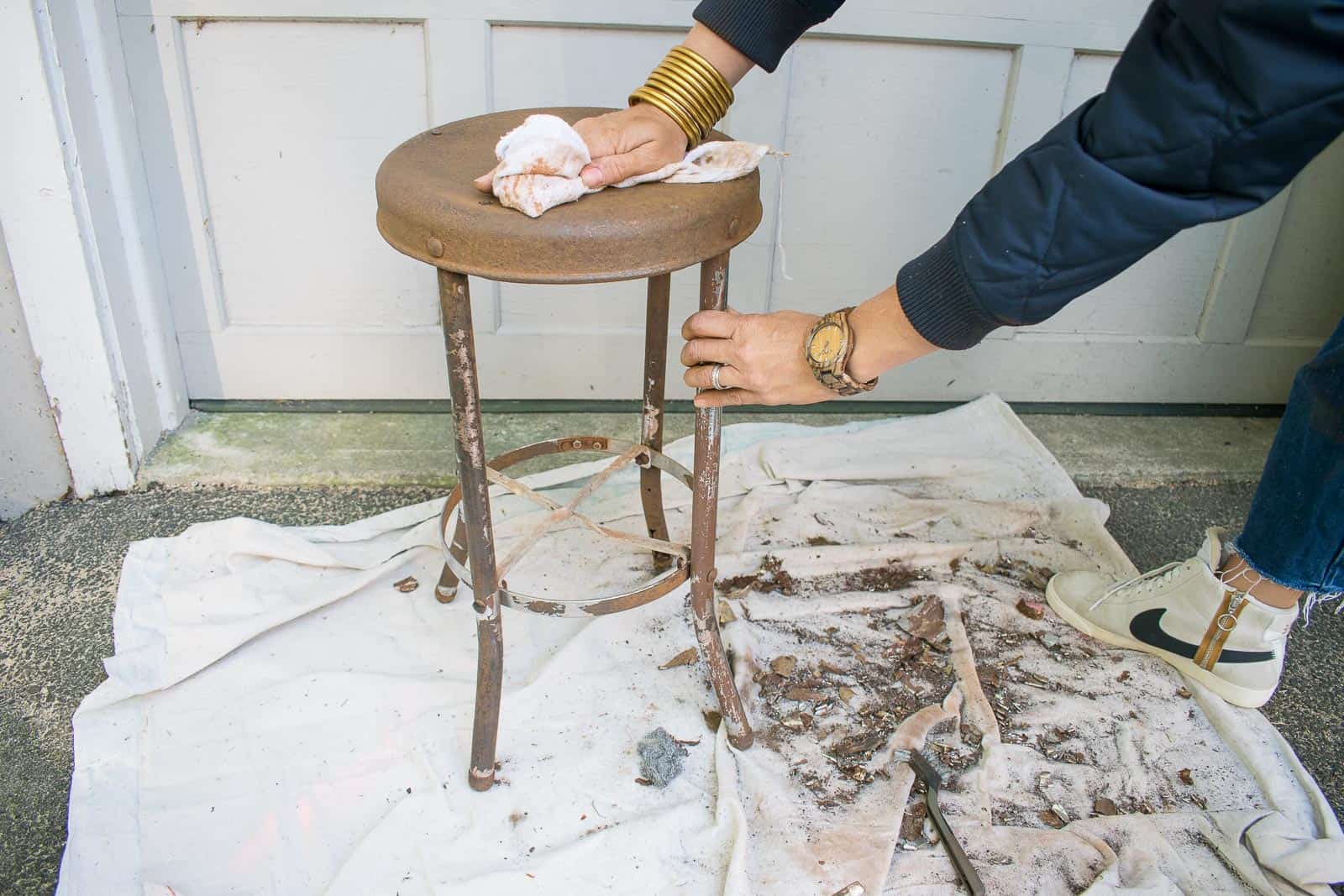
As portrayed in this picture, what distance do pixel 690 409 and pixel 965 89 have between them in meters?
1.06

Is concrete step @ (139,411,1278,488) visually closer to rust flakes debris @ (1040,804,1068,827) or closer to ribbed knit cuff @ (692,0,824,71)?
rust flakes debris @ (1040,804,1068,827)

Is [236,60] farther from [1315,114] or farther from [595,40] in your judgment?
[1315,114]

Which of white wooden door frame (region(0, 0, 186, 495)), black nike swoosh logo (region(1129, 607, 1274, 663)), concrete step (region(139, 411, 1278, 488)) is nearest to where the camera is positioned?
black nike swoosh logo (region(1129, 607, 1274, 663))

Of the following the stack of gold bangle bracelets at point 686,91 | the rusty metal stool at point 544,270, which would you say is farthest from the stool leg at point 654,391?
the stack of gold bangle bracelets at point 686,91

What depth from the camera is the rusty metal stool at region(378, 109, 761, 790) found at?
1.19m

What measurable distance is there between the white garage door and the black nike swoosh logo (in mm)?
943

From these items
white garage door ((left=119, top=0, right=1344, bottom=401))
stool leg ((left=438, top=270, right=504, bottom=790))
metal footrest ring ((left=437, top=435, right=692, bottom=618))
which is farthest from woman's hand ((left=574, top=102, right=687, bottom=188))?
white garage door ((left=119, top=0, right=1344, bottom=401))

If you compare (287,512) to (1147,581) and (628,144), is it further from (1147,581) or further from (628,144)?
(1147,581)

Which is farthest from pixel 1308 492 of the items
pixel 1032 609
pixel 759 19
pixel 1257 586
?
pixel 759 19

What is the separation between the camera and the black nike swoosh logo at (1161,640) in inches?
71.1

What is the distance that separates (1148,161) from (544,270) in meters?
0.69

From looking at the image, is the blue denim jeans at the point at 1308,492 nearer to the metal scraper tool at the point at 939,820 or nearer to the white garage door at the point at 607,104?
the metal scraper tool at the point at 939,820

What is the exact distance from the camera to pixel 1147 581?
1.94 metres

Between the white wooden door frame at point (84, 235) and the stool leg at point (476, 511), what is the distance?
1144 millimetres
